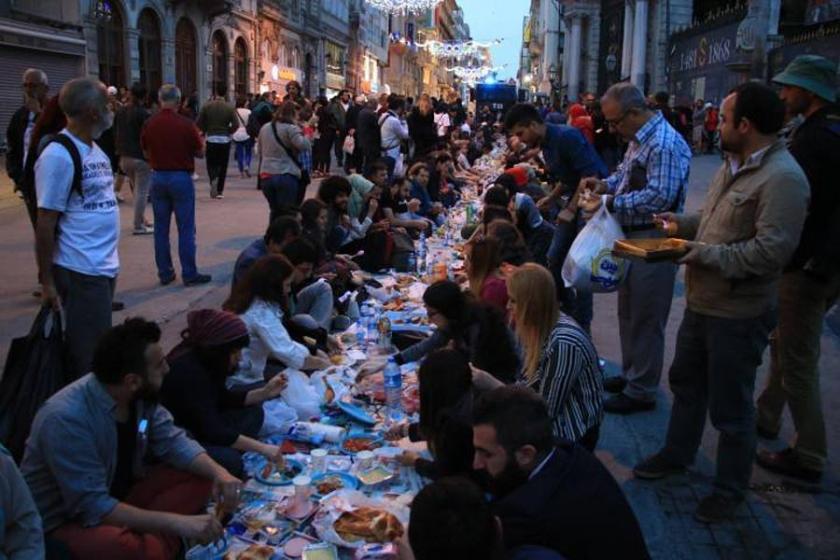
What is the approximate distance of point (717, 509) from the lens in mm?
3754

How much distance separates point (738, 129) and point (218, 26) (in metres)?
31.0

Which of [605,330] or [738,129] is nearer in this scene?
[738,129]

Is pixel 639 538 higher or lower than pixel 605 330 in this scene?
higher

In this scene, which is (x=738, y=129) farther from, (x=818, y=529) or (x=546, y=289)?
(x=818, y=529)

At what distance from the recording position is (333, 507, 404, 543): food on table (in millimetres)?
3389

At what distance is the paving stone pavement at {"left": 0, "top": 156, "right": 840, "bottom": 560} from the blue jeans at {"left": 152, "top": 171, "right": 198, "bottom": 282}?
0.22 m

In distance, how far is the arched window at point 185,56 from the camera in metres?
28.4

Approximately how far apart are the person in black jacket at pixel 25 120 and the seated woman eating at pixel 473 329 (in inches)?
169

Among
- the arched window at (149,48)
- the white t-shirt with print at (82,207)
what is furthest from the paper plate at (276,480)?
the arched window at (149,48)

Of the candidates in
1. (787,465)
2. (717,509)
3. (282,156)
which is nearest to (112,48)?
(282,156)

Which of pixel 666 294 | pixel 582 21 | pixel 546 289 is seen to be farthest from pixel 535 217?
pixel 582 21

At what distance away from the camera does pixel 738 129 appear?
3.53 meters

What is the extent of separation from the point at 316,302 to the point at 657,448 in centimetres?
277

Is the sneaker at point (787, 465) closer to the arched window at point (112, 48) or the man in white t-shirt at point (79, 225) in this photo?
the man in white t-shirt at point (79, 225)
